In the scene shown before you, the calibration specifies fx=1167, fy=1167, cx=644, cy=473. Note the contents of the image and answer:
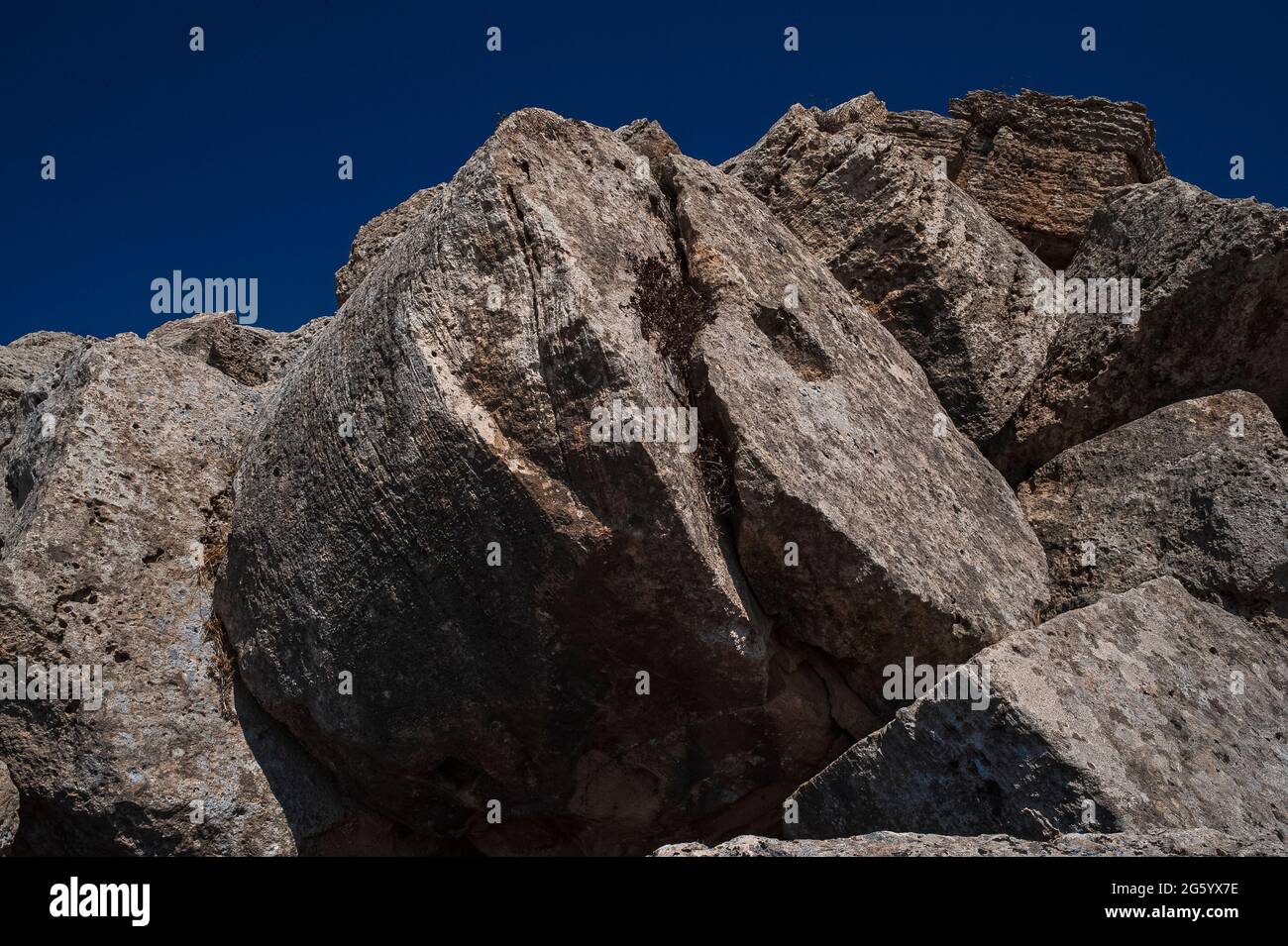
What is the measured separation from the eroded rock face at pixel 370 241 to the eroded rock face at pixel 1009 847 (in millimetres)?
7274

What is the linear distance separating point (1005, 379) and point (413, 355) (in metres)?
5.66

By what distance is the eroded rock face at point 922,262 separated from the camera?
1034 cm

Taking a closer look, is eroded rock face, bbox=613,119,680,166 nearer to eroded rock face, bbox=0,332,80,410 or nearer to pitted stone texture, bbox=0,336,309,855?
pitted stone texture, bbox=0,336,309,855

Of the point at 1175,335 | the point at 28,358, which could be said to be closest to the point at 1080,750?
the point at 1175,335

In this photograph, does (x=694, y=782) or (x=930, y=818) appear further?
(x=694, y=782)

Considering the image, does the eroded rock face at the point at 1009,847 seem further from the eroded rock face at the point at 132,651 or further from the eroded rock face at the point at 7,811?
the eroded rock face at the point at 7,811

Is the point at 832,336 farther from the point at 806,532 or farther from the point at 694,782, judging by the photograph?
the point at 694,782

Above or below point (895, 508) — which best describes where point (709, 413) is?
above

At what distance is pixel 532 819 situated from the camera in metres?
8.01

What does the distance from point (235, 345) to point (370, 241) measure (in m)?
1.68

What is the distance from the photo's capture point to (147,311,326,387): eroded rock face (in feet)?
36.3

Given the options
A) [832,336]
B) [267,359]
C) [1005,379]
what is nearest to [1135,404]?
[1005,379]

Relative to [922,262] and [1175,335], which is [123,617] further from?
[1175,335]

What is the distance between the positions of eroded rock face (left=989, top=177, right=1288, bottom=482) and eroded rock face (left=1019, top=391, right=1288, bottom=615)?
0.55m
